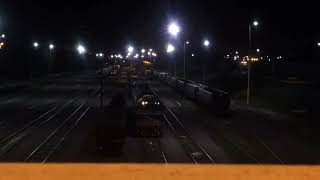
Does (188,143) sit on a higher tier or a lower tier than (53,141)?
lower

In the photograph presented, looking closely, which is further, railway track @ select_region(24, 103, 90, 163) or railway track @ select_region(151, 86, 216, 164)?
railway track @ select_region(151, 86, 216, 164)

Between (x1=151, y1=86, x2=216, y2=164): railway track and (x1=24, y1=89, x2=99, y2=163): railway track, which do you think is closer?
(x1=24, y1=89, x2=99, y2=163): railway track

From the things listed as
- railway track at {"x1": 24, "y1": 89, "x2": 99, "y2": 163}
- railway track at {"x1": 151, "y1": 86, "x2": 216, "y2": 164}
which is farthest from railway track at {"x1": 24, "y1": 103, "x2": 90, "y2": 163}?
railway track at {"x1": 151, "y1": 86, "x2": 216, "y2": 164}

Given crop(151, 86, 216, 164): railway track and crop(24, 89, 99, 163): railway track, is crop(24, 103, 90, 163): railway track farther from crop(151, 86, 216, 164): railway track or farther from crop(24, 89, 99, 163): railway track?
crop(151, 86, 216, 164): railway track

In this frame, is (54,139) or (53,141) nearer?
(53,141)

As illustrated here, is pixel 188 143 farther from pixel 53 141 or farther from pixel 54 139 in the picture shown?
pixel 54 139

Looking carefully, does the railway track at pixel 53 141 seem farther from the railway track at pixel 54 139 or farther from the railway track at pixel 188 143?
the railway track at pixel 188 143

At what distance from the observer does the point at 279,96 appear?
5816 cm

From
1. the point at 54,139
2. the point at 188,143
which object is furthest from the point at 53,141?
the point at 188,143

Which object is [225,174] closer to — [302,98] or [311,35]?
[302,98]

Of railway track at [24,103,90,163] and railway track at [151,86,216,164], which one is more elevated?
railway track at [24,103,90,163]

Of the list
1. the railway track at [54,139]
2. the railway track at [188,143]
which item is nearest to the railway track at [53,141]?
the railway track at [54,139]

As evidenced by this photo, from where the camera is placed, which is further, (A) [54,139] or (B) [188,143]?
(A) [54,139]

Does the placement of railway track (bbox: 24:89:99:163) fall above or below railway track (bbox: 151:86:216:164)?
above
